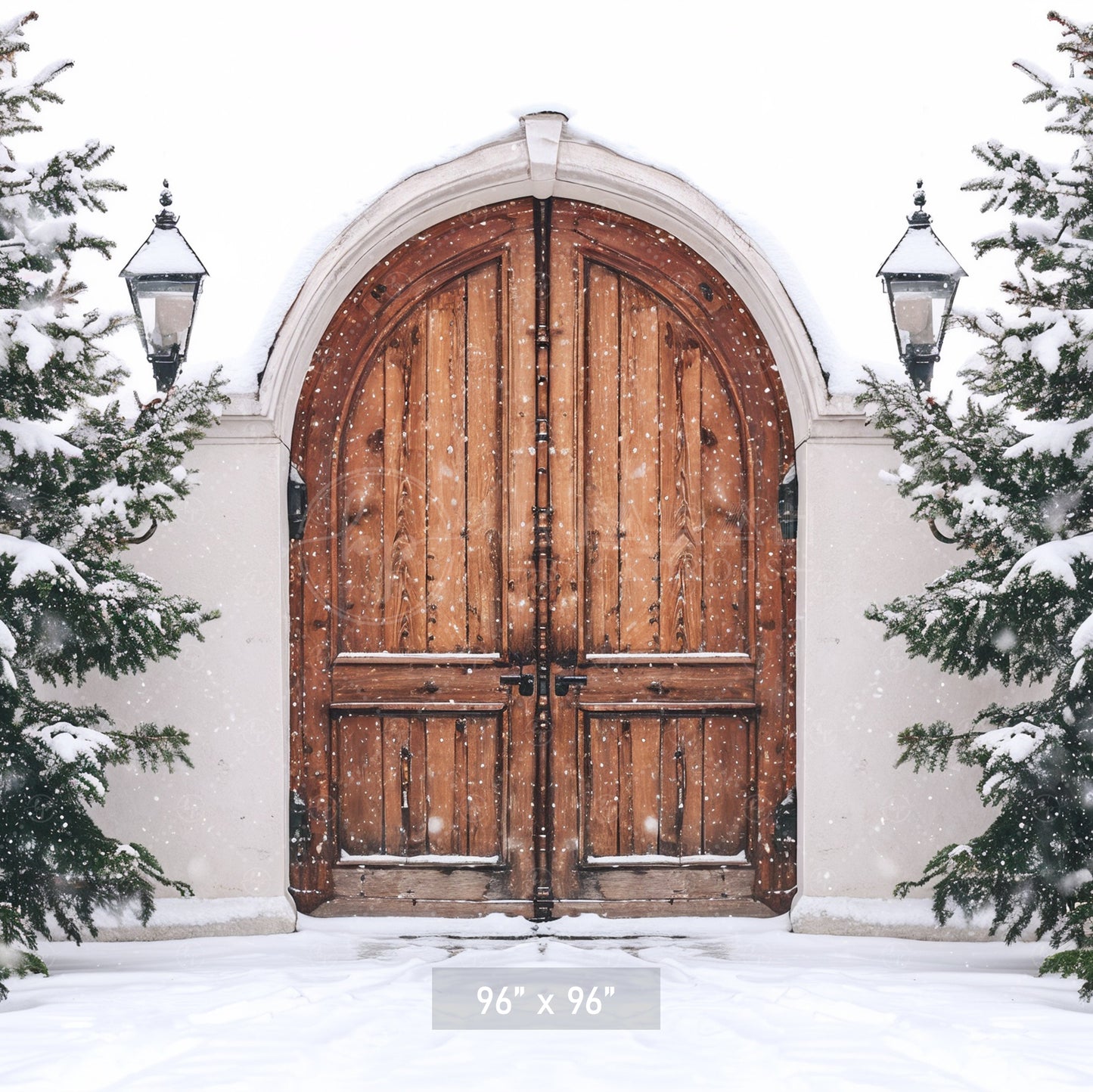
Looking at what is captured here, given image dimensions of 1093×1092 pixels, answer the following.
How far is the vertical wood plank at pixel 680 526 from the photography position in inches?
176

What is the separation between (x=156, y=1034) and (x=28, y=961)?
562 millimetres

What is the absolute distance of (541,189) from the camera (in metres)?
4.43

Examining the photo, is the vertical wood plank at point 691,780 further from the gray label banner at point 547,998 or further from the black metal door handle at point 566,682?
the gray label banner at point 547,998

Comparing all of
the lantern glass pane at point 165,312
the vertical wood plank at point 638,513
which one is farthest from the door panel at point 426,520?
the lantern glass pane at point 165,312

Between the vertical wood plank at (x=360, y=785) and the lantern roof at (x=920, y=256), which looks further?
the vertical wood plank at (x=360, y=785)

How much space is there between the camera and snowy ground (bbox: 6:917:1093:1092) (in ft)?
9.02

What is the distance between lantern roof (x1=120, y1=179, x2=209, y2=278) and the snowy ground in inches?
101

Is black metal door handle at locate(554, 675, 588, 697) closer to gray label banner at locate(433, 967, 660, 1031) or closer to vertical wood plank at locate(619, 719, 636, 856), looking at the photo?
vertical wood plank at locate(619, 719, 636, 856)

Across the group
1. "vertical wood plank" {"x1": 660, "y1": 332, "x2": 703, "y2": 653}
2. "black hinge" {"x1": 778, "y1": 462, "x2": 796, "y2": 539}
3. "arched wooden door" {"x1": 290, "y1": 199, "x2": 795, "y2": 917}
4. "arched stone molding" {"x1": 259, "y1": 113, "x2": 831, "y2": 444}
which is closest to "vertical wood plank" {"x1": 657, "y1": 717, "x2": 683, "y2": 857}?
"arched wooden door" {"x1": 290, "y1": 199, "x2": 795, "y2": 917}

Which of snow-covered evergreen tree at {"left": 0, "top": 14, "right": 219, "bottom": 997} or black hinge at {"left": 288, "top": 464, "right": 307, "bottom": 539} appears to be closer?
snow-covered evergreen tree at {"left": 0, "top": 14, "right": 219, "bottom": 997}

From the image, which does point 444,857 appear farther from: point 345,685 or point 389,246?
point 389,246

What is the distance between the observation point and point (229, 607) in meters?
4.18

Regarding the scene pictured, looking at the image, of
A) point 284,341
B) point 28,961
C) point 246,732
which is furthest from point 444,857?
point 284,341

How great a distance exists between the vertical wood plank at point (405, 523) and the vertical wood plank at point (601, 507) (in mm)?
705
